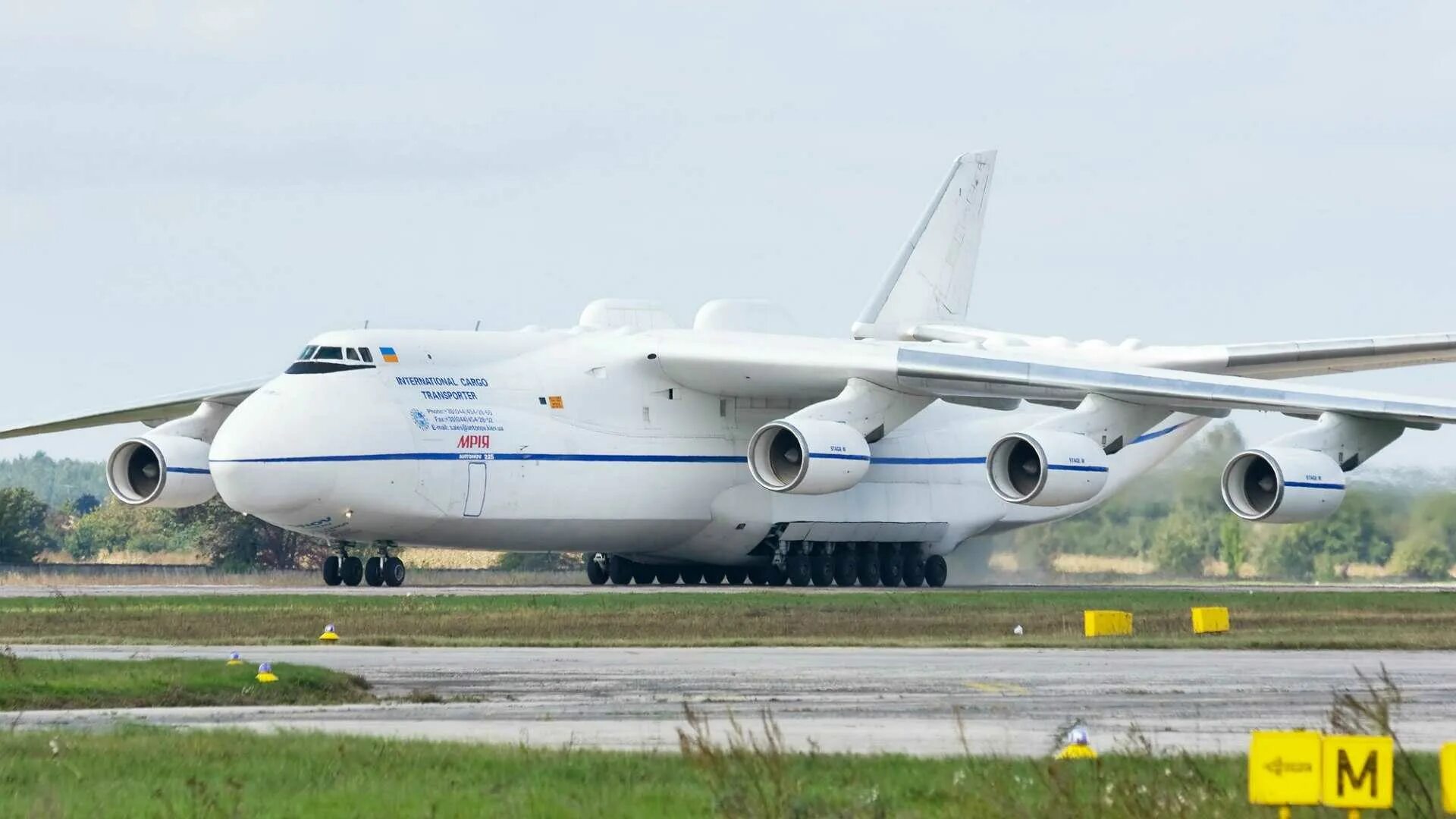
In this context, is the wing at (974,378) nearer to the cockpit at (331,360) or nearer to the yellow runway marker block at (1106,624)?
the cockpit at (331,360)

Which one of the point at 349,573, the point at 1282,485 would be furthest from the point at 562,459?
the point at 1282,485

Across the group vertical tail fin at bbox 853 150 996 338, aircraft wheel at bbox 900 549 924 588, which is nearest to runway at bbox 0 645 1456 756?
aircraft wheel at bbox 900 549 924 588

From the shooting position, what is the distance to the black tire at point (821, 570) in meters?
35.8

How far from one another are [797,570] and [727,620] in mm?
11182

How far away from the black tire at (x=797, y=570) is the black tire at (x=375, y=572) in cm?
666

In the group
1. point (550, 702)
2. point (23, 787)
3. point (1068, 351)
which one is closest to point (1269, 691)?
point (550, 702)

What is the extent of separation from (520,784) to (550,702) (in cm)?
439

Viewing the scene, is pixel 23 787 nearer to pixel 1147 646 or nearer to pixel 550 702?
pixel 550 702

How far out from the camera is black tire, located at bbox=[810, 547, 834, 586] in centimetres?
3584

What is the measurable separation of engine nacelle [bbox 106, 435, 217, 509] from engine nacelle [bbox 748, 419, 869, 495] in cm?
834

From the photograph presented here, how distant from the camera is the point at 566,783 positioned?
31.2ft

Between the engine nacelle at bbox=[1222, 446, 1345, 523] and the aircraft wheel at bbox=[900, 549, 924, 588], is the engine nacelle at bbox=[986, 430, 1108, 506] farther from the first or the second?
the aircraft wheel at bbox=[900, 549, 924, 588]

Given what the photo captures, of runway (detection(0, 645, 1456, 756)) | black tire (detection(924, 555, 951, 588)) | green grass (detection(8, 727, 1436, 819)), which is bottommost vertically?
black tire (detection(924, 555, 951, 588))

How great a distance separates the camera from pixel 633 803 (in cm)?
895
